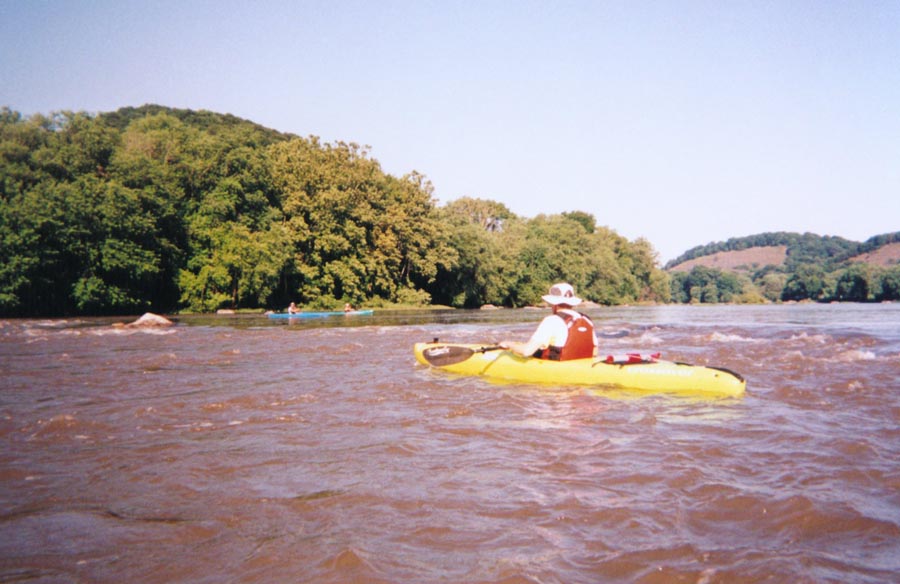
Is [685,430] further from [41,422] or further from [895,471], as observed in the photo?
[41,422]

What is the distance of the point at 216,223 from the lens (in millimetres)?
32812

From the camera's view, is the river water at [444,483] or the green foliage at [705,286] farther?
the green foliage at [705,286]

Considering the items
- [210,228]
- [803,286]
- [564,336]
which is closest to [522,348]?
[564,336]

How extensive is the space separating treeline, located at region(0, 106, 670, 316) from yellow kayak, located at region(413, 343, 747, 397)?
2466 cm

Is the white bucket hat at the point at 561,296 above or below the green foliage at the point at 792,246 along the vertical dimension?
below

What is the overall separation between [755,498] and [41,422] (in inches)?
227

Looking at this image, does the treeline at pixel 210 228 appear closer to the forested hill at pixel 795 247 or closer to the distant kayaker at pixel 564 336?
the distant kayaker at pixel 564 336

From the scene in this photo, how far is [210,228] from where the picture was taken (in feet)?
107

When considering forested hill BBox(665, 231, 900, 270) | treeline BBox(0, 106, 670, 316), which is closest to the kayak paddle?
treeline BBox(0, 106, 670, 316)

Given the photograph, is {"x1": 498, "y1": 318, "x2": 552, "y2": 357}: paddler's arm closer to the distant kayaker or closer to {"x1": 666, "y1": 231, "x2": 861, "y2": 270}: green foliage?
the distant kayaker

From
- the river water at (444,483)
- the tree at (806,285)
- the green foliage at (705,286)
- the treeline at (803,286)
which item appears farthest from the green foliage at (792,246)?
the river water at (444,483)

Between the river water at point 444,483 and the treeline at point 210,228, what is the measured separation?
74.9ft

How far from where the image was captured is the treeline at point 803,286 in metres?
64.4

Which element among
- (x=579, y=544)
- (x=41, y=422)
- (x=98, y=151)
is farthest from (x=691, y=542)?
(x=98, y=151)
